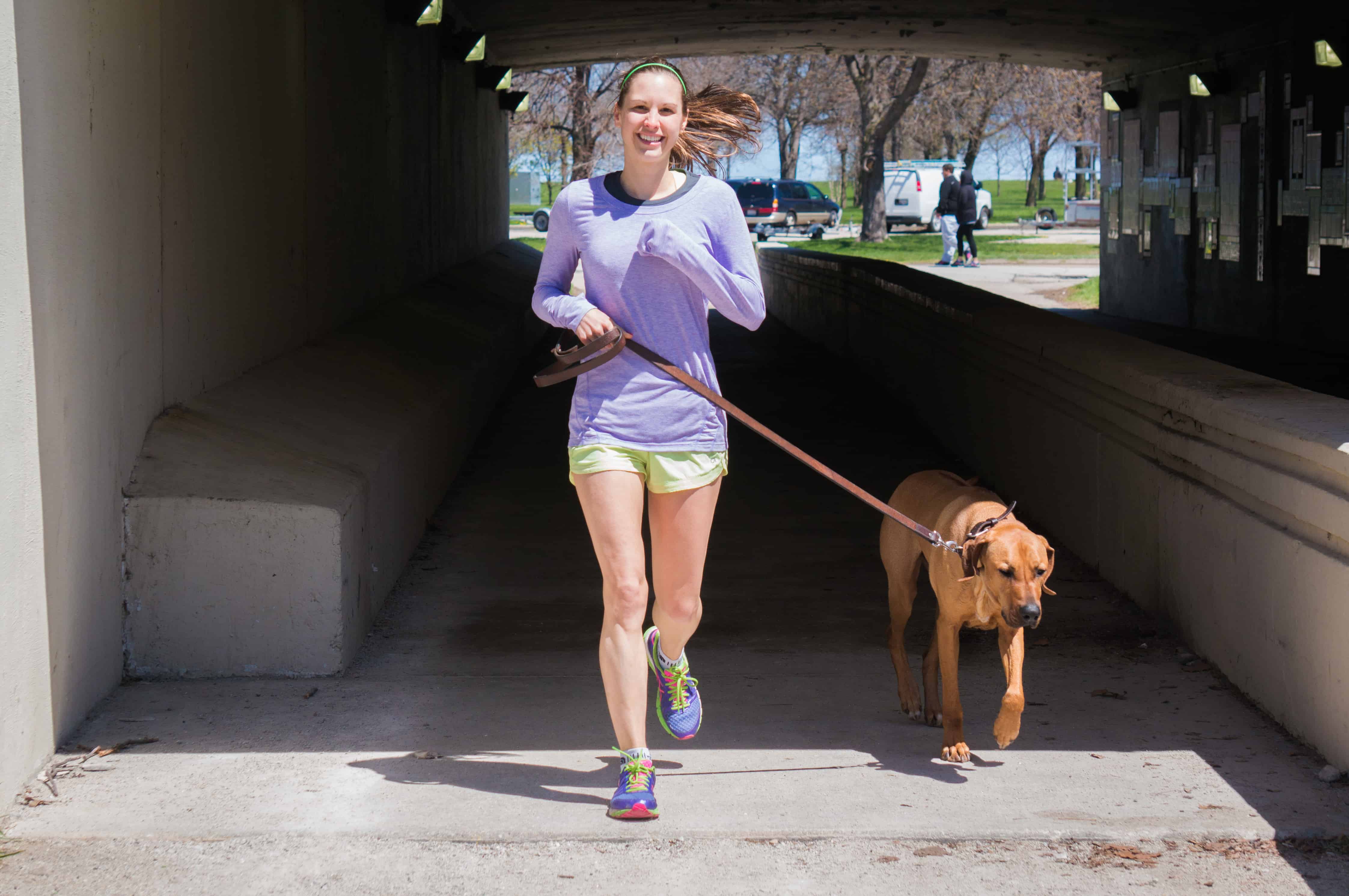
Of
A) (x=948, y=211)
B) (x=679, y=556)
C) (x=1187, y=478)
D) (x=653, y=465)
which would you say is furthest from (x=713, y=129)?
(x=948, y=211)

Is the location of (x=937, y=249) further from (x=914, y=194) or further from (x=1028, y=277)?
(x=914, y=194)

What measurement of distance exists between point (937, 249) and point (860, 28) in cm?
2201

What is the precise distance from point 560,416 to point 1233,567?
8.01 metres

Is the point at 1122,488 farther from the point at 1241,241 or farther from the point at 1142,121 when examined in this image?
the point at 1142,121

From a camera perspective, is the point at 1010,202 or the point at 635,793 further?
the point at 1010,202

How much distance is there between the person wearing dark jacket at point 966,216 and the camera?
3009cm

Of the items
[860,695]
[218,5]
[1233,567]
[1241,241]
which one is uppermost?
[218,5]

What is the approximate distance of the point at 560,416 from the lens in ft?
41.6

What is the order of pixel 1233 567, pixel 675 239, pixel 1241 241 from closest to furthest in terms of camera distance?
pixel 675 239, pixel 1233 567, pixel 1241 241

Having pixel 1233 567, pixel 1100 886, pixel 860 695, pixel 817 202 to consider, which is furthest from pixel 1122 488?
pixel 817 202

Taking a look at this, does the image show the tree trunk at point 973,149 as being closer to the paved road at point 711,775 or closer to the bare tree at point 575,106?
the bare tree at point 575,106

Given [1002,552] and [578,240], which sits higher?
[578,240]

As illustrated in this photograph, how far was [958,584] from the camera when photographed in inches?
180

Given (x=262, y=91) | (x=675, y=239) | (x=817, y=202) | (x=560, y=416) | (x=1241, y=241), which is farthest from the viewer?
(x=817, y=202)
